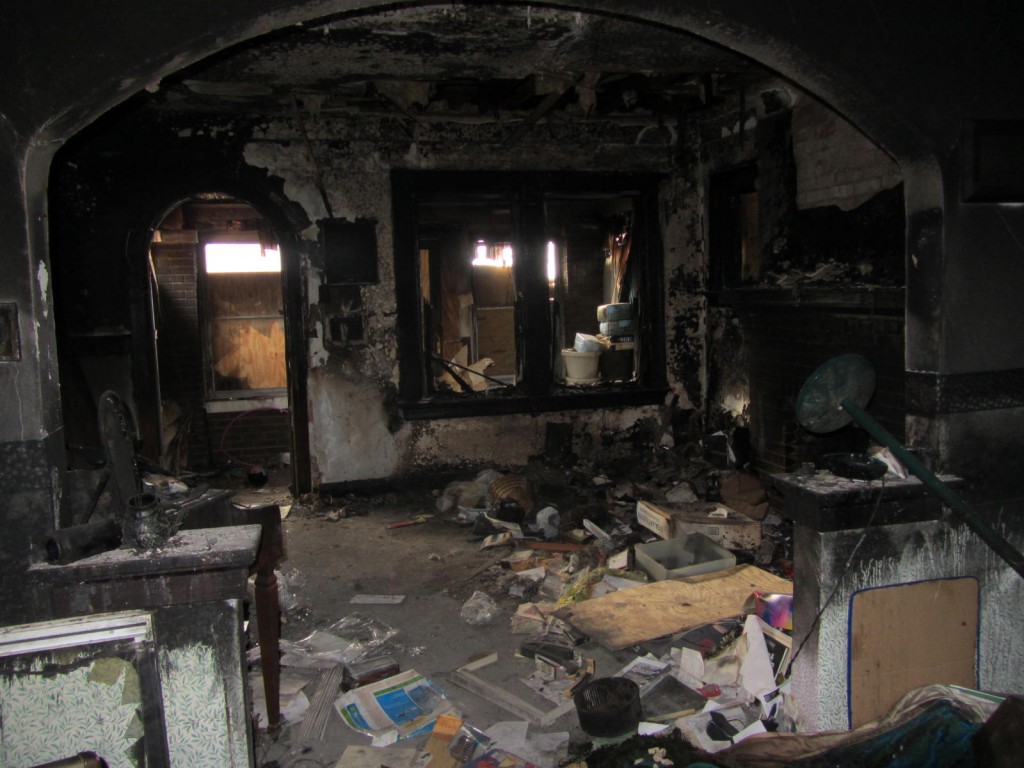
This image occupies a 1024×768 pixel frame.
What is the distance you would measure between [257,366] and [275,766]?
6.41 meters

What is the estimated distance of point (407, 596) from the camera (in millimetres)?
4402

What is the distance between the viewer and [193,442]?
317 inches

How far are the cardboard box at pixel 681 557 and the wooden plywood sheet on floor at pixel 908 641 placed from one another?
1464mm

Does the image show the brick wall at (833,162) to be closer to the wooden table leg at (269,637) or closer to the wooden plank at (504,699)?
the wooden plank at (504,699)

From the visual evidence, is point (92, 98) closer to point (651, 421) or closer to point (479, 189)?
point (479, 189)

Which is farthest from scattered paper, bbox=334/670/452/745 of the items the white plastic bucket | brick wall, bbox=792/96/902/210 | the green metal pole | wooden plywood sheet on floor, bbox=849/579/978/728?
the white plastic bucket

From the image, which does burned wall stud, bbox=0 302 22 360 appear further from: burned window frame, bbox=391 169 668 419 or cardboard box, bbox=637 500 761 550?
burned window frame, bbox=391 169 668 419

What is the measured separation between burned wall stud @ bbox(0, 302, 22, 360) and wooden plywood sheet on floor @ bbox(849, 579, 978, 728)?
282 cm

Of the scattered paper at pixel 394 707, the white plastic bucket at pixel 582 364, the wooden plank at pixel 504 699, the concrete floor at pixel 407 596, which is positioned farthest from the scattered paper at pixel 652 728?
the white plastic bucket at pixel 582 364

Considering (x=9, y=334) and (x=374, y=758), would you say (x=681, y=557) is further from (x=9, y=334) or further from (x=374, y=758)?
(x=9, y=334)

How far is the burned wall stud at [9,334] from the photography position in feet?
6.49

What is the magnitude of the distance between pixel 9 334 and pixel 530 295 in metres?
4.83

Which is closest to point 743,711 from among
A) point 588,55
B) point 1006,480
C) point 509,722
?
point 509,722

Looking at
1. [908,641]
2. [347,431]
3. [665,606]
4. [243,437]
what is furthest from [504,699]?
[243,437]
